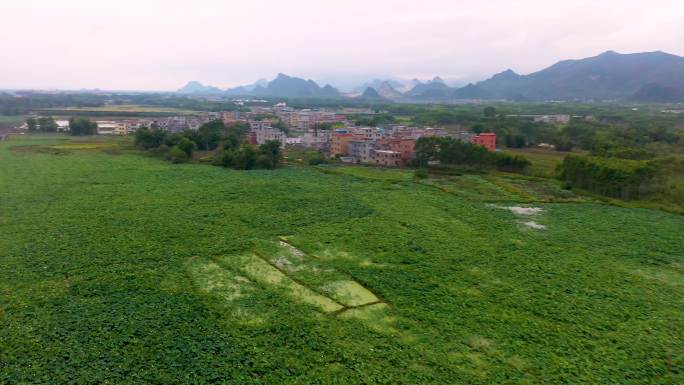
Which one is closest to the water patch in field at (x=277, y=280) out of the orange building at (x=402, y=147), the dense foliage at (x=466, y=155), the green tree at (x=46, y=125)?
the dense foliage at (x=466, y=155)

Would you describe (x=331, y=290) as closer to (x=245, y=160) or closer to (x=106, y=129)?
(x=245, y=160)

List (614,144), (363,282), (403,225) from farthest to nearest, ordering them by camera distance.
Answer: (614,144) < (403,225) < (363,282)

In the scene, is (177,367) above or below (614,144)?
below

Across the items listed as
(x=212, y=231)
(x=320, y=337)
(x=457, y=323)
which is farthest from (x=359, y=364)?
(x=212, y=231)

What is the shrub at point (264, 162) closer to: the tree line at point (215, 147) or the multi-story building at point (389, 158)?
the tree line at point (215, 147)

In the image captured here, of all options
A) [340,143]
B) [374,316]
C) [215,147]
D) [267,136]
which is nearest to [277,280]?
[374,316]

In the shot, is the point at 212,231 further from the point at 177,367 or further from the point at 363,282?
the point at 177,367
